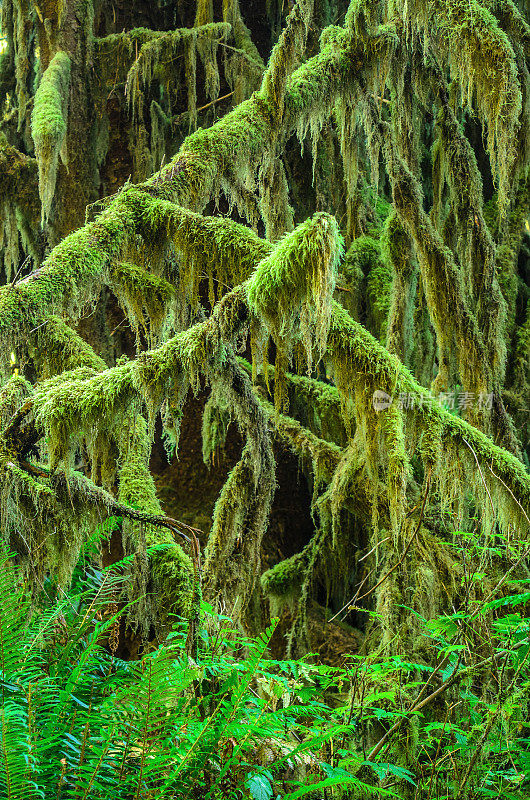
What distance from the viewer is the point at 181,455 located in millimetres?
6523

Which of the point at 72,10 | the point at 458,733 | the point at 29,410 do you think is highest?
the point at 72,10

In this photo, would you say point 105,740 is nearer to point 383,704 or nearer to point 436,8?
point 383,704

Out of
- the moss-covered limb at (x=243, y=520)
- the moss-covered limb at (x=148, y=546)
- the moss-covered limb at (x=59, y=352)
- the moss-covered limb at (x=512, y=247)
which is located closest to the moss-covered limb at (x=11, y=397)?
the moss-covered limb at (x=59, y=352)

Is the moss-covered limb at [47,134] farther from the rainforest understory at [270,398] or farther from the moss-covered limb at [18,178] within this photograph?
the moss-covered limb at [18,178]

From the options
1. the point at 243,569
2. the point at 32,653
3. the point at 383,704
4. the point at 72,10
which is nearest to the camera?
the point at 32,653

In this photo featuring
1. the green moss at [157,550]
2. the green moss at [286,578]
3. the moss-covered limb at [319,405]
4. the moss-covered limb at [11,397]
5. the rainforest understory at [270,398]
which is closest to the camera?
the rainforest understory at [270,398]

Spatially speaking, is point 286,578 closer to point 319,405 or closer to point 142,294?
point 319,405

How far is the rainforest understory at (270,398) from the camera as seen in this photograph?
7.44 ft

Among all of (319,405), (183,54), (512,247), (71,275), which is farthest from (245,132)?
(512,247)

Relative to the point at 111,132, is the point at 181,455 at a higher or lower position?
lower

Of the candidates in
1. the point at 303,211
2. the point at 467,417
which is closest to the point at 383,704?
the point at 467,417

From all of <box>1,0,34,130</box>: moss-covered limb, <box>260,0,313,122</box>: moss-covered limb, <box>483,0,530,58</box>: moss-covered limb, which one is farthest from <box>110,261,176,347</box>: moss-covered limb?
<box>1,0,34,130</box>: moss-covered limb

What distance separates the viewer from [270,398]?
6484 millimetres

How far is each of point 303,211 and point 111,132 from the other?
221 cm
